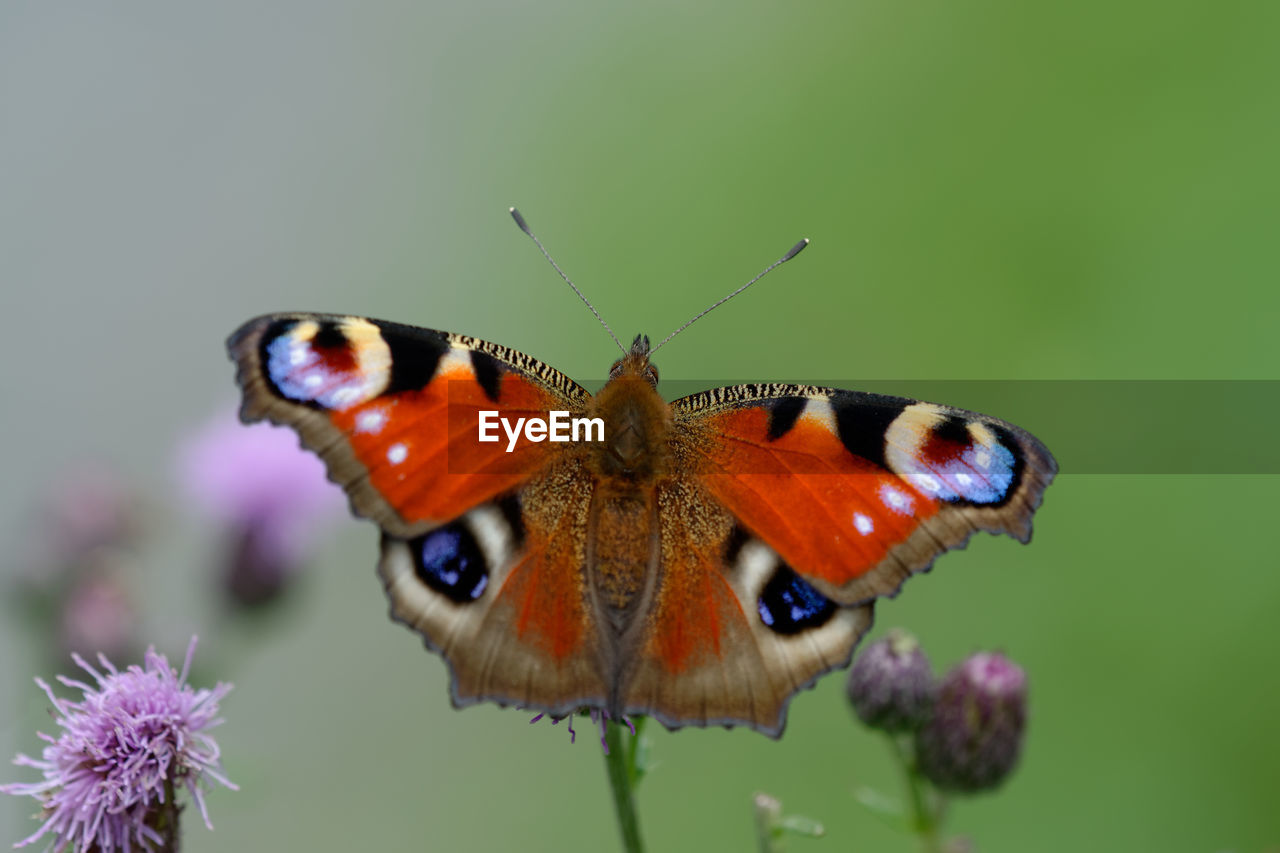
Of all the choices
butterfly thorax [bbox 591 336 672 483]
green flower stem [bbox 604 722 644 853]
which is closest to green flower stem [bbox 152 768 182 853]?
green flower stem [bbox 604 722 644 853]

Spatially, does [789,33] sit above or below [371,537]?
above

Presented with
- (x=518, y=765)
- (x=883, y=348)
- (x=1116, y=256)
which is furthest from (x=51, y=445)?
(x=1116, y=256)

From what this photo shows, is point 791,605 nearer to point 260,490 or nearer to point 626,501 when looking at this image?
point 626,501

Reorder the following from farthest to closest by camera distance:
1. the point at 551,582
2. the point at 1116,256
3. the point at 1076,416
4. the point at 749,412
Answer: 1. the point at 1116,256
2. the point at 1076,416
3. the point at 749,412
4. the point at 551,582

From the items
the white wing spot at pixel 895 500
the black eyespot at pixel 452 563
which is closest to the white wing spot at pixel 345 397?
the black eyespot at pixel 452 563

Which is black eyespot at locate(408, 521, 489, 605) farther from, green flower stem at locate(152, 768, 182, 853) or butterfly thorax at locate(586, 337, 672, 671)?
green flower stem at locate(152, 768, 182, 853)

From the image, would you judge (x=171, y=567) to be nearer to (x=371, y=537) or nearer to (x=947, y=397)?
(x=371, y=537)
